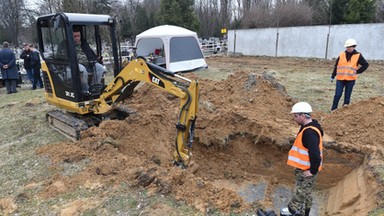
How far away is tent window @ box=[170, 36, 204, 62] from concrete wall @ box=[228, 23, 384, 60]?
9.16 metres

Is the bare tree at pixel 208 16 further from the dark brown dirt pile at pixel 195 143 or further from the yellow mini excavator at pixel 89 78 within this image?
the yellow mini excavator at pixel 89 78

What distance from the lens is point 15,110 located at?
9.13m

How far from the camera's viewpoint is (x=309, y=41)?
21703 millimetres

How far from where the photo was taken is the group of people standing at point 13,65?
1117cm

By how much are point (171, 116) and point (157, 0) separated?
50581 millimetres

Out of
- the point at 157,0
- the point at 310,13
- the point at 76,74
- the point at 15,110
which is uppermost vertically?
the point at 157,0

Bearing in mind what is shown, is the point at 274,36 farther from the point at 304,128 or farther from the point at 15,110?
the point at 304,128

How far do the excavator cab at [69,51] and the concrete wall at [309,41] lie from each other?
1780 centimetres

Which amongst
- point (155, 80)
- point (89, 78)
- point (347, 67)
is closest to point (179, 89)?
point (155, 80)

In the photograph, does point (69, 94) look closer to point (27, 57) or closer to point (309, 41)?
point (27, 57)

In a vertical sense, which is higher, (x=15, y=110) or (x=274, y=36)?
(x=274, y=36)

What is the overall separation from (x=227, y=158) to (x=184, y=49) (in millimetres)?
10414

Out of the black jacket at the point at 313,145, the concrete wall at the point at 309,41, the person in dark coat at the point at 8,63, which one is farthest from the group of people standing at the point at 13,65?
the concrete wall at the point at 309,41

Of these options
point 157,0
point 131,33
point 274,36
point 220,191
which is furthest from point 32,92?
point 157,0
